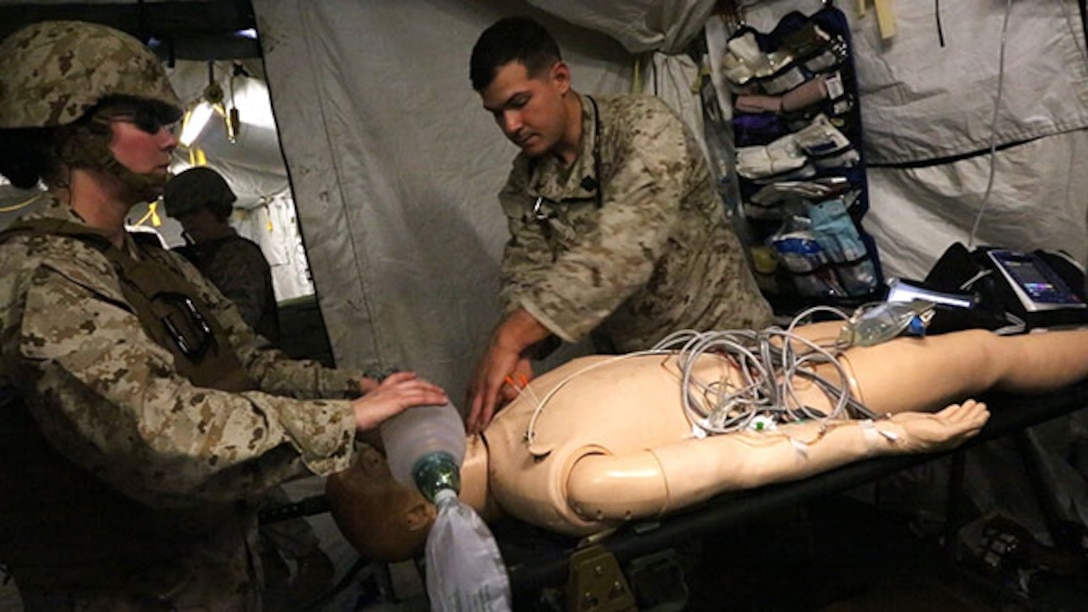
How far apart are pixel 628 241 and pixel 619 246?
24 mm

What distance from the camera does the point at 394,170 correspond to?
2.15 m

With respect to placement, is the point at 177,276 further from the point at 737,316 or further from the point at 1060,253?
the point at 1060,253

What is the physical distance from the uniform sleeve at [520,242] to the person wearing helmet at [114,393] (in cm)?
76

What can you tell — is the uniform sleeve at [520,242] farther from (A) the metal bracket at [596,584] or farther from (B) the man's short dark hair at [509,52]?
(A) the metal bracket at [596,584]

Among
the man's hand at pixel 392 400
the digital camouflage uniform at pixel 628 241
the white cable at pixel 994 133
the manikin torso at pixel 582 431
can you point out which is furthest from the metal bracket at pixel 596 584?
the white cable at pixel 994 133

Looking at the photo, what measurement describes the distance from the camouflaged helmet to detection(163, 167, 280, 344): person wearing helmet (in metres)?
1.07

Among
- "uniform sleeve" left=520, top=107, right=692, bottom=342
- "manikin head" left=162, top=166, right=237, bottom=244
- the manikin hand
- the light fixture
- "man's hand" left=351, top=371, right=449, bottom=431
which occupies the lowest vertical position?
the manikin hand

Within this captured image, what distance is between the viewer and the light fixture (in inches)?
85.0

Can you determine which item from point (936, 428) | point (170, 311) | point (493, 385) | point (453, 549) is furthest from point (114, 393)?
point (936, 428)

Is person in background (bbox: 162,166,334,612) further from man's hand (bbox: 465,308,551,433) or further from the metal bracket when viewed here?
the metal bracket

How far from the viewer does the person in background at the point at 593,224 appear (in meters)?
1.39

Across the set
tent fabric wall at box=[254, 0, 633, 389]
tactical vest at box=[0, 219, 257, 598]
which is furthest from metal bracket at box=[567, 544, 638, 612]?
tent fabric wall at box=[254, 0, 633, 389]

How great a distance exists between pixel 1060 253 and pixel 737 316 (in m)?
0.87

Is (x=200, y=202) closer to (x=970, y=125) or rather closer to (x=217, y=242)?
(x=217, y=242)
